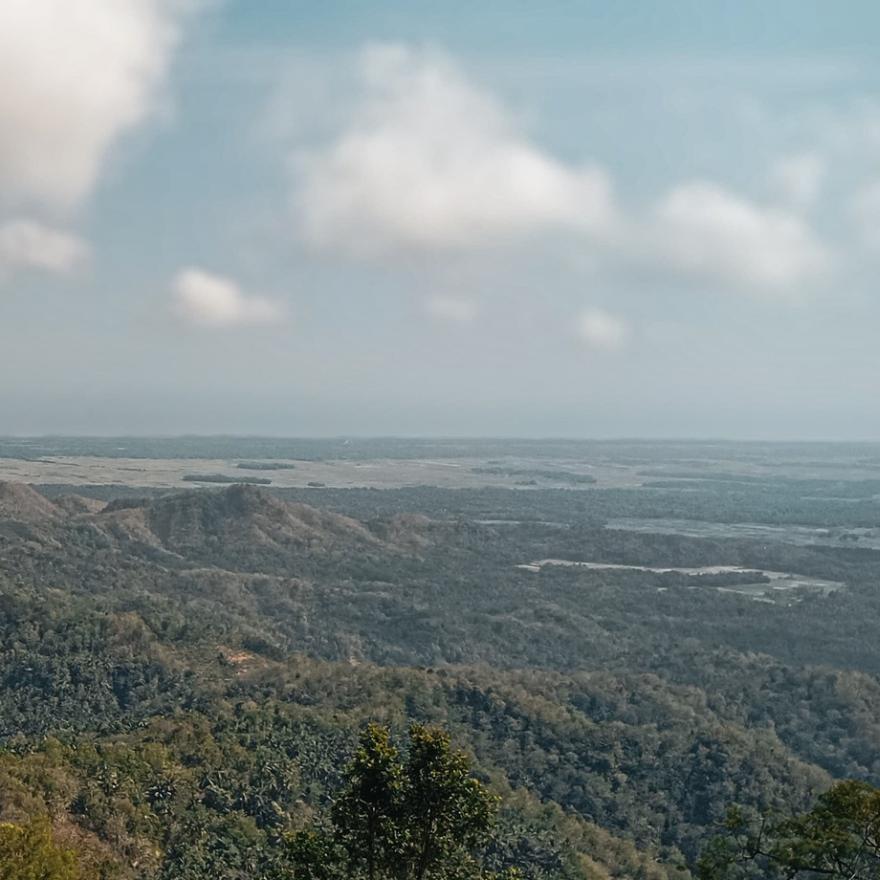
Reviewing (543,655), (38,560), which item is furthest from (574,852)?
(38,560)

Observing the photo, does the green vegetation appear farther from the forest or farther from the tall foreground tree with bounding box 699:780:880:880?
the tall foreground tree with bounding box 699:780:880:880

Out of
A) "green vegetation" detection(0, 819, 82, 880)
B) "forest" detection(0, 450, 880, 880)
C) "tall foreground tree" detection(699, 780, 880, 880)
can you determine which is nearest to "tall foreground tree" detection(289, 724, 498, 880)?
"forest" detection(0, 450, 880, 880)

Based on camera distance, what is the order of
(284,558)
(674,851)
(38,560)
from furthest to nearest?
(284,558)
(38,560)
(674,851)

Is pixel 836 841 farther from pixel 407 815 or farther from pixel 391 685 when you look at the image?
pixel 391 685

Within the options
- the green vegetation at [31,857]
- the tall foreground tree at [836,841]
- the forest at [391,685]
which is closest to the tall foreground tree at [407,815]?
the forest at [391,685]

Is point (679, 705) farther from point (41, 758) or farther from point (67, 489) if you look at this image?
point (67, 489)

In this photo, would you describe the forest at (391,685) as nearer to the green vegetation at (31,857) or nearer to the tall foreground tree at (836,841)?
the green vegetation at (31,857)

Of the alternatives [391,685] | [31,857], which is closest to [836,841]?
[31,857]

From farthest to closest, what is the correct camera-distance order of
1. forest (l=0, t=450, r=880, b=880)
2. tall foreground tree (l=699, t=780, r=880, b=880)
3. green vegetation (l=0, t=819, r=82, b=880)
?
forest (l=0, t=450, r=880, b=880) < green vegetation (l=0, t=819, r=82, b=880) < tall foreground tree (l=699, t=780, r=880, b=880)
